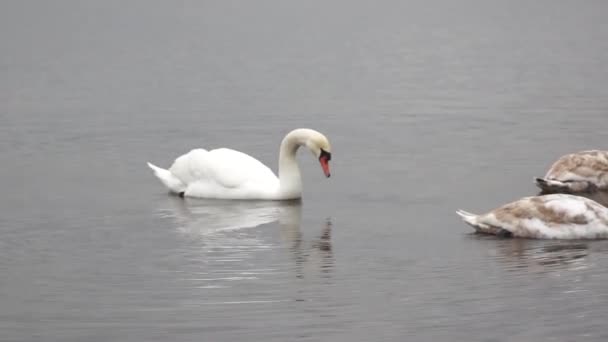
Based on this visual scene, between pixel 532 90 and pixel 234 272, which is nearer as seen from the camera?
pixel 234 272

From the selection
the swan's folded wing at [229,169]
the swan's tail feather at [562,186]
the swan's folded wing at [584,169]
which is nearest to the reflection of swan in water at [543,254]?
the swan's tail feather at [562,186]

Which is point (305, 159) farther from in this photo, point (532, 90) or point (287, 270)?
point (532, 90)

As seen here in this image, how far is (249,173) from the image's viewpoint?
22.8 m

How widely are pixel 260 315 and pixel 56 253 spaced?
14.7 feet

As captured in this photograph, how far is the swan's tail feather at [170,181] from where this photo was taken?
77.5ft

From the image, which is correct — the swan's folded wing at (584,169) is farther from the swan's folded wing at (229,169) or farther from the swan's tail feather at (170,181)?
the swan's tail feather at (170,181)

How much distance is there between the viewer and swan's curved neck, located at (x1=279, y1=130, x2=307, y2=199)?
74.1 feet

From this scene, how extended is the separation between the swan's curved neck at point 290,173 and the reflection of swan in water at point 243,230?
0.15m

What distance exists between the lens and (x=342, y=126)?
1267 inches

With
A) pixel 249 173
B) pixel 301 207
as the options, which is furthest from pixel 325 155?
pixel 249 173

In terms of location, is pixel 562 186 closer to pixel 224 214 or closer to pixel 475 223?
pixel 475 223

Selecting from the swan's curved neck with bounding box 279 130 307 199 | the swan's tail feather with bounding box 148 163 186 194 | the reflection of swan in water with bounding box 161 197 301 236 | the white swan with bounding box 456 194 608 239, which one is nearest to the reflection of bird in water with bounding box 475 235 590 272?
the white swan with bounding box 456 194 608 239

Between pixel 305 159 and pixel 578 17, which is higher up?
pixel 578 17

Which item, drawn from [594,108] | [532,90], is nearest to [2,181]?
[594,108]
